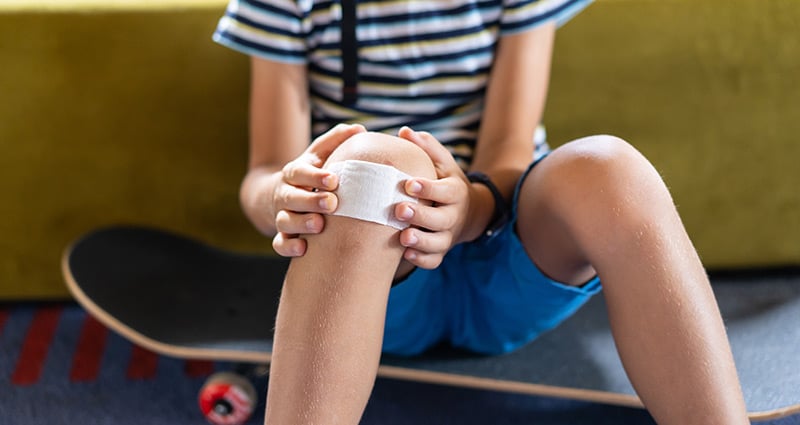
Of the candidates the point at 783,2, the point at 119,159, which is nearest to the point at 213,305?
the point at 119,159

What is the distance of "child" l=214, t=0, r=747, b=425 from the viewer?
653mm

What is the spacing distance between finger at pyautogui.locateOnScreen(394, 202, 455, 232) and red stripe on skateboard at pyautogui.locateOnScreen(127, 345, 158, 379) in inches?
24.6

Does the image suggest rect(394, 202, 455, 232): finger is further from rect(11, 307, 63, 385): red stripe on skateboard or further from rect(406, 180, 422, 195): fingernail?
rect(11, 307, 63, 385): red stripe on skateboard

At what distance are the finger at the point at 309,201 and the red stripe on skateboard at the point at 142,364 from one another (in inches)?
21.4

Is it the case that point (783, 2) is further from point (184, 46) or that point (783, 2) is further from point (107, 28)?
point (107, 28)

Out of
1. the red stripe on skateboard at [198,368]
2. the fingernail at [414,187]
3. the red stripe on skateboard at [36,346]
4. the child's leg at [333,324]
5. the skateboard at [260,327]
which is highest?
the fingernail at [414,187]

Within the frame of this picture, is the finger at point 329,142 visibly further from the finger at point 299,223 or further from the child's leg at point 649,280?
the child's leg at point 649,280

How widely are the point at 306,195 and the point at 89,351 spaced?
27.0 inches

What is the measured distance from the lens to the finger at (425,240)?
682mm

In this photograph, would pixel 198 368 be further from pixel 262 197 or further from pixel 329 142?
pixel 329 142

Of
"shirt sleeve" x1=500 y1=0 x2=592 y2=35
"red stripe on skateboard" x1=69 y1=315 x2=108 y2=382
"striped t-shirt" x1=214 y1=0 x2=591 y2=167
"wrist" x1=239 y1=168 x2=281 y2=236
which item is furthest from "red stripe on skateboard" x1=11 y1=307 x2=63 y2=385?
"shirt sleeve" x1=500 y1=0 x2=592 y2=35

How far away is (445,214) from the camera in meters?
0.72

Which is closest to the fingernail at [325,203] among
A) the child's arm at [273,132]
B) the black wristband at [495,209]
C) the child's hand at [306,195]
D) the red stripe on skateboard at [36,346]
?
the child's hand at [306,195]

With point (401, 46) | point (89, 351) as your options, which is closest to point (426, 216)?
point (401, 46)
